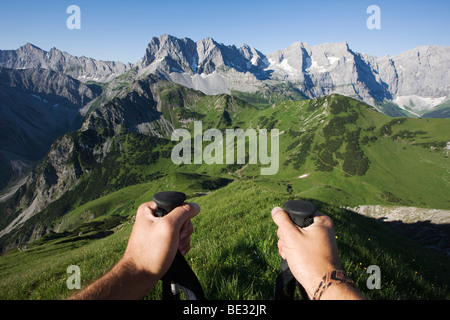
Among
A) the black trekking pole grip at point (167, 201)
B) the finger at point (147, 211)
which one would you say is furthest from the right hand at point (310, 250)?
the finger at point (147, 211)

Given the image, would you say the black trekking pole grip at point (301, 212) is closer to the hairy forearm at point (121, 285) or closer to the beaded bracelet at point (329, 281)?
the beaded bracelet at point (329, 281)

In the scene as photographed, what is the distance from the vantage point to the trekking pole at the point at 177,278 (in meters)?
2.75

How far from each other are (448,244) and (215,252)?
151 feet

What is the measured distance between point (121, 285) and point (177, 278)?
66 cm

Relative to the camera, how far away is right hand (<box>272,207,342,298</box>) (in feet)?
9.08

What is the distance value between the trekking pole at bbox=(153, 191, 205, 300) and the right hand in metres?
1.27

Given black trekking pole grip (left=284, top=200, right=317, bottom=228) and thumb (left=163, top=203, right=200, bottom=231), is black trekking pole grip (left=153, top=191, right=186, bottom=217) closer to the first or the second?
thumb (left=163, top=203, right=200, bottom=231)

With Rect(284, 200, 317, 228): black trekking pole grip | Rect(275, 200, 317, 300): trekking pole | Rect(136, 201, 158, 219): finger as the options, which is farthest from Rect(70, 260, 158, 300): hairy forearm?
Rect(284, 200, 317, 228): black trekking pole grip

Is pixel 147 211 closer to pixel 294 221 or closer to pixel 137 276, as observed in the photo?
pixel 137 276

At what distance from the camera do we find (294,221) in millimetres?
2984

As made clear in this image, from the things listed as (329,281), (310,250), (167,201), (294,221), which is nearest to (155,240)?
(167,201)

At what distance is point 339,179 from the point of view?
649ft
